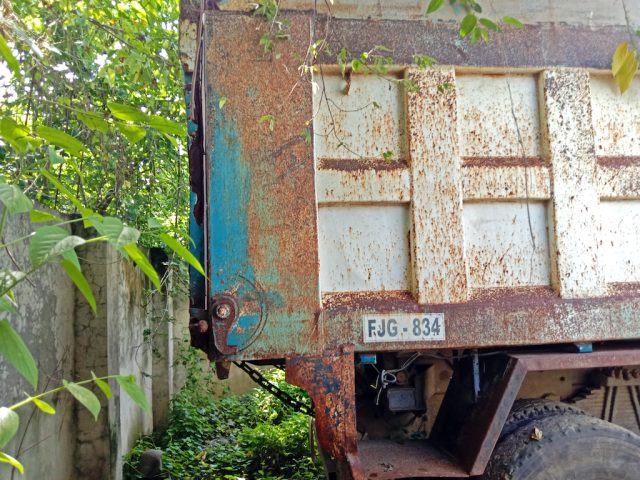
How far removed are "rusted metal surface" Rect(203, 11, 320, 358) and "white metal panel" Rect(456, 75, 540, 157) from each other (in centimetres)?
66

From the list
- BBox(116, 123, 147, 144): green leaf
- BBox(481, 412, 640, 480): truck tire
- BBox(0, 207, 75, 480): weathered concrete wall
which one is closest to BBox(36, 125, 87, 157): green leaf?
BBox(116, 123, 147, 144): green leaf

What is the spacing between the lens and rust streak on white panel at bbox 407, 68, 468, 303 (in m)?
2.39

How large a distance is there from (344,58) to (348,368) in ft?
3.88

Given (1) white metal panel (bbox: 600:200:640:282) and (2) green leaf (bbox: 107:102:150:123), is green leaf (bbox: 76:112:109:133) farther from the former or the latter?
(1) white metal panel (bbox: 600:200:640:282)

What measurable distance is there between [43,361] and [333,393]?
150 centimetres

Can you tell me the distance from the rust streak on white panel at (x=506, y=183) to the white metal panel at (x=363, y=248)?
302 millimetres

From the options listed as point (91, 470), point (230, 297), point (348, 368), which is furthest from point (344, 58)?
point (91, 470)

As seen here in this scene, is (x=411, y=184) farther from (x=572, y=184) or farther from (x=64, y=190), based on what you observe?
(x=64, y=190)

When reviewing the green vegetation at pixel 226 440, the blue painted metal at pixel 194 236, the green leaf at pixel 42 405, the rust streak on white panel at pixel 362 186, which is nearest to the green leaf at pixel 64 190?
the green leaf at pixel 42 405

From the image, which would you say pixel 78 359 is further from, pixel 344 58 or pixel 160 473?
pixel 344 58

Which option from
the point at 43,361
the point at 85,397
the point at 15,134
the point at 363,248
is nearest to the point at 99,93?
the point at 43,361

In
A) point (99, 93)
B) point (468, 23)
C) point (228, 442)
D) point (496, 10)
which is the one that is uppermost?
point (99, 93)

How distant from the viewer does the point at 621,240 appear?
2.54m

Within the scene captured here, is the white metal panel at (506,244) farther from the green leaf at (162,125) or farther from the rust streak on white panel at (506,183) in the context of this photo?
the green leaf at (162,125)
